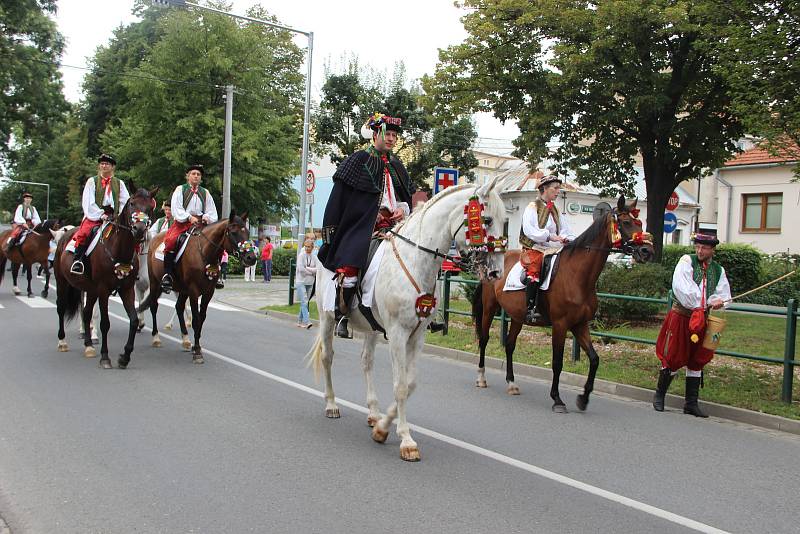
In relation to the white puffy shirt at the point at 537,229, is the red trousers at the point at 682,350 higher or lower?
lower

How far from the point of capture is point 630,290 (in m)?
13.5

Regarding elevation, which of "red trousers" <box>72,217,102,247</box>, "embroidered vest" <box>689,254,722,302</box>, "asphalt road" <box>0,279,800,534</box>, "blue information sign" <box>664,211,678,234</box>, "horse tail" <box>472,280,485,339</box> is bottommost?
"asphalt road" <box>0,279,800,534</box>

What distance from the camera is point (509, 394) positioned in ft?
29.9

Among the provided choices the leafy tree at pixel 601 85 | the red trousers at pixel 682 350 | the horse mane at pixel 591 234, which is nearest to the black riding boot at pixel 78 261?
the horse mane at pixel 591 234

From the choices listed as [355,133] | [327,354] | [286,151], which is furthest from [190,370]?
[355,133]

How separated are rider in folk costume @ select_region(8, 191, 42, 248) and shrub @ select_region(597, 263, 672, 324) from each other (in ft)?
51.9

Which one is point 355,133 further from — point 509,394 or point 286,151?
point 509,394

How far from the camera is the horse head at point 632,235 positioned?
7.85 m

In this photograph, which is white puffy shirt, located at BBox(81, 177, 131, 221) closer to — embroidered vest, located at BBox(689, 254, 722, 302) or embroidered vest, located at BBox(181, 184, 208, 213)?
embroidered vest, located at BBox(181, 184, 208, 213)

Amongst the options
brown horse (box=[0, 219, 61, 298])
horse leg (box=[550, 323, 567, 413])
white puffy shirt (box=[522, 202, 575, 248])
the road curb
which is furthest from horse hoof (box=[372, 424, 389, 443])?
brown horse (box=[0, 219, 61, 298])

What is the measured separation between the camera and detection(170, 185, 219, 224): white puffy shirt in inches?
436

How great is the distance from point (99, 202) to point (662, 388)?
8.29m

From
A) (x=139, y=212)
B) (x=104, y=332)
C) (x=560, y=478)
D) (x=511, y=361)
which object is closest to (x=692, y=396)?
(x=511, y=361)

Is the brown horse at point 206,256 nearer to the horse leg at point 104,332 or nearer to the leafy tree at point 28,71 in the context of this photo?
the horse leg at point 104,332
